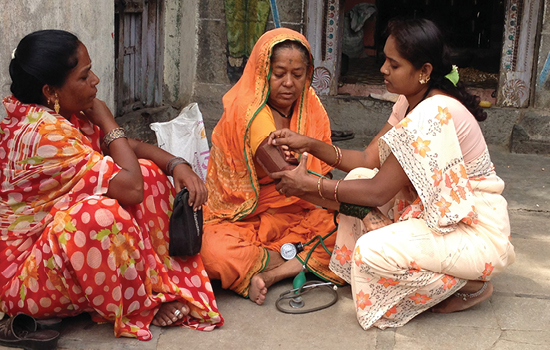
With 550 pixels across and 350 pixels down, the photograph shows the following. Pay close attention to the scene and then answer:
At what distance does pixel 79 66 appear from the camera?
2.92m

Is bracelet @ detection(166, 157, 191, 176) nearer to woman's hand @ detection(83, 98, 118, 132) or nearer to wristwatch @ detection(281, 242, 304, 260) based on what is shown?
woman's hand @ detection(83, 98, 118, 132)

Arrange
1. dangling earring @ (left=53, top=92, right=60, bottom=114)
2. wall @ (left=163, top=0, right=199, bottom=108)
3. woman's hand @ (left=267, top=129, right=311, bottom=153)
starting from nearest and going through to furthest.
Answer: dangling earring @ (left=53, top=92, right=60, bottom=114), woman's hand @ (left=267, top=129, right=311, bottom=153), wall @ (left=163, top=0, right=199, bottom=108)

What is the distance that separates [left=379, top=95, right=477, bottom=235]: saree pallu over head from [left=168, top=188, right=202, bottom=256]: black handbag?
96 cm

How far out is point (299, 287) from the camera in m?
3.46

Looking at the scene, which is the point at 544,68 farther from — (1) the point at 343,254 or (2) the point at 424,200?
(2) the point at 424,200

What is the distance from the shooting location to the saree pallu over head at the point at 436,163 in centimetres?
299

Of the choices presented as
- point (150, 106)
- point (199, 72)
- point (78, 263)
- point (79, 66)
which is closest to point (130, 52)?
point (150, 106)

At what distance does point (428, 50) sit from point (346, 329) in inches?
51.5

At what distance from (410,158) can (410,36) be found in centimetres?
55

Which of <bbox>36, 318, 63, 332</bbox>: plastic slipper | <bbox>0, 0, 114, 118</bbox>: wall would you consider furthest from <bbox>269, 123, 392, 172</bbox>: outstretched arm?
<bbox>0, 0, 114, 118</bbox>: wall

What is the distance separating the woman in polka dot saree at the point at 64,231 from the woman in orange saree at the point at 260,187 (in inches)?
19.6

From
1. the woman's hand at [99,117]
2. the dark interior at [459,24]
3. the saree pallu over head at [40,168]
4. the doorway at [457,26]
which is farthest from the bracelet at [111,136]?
the dark interior at [459,24]

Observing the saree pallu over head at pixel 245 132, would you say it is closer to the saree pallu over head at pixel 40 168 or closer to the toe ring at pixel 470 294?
the saree pallu over head at pixel 40 168

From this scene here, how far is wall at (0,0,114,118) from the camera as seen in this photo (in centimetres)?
382
